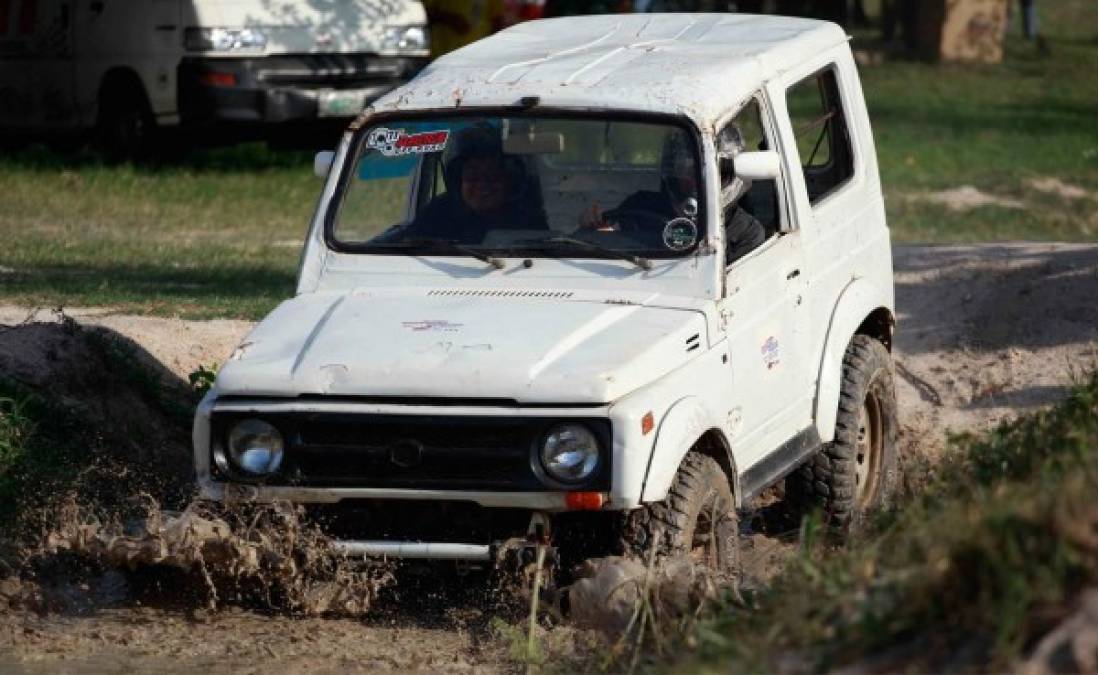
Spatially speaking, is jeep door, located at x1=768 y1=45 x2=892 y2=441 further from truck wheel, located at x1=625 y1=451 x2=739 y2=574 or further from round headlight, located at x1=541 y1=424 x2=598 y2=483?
round headlight, located at x1=541 y1=424 x2=598 y2=483

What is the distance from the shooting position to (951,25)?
24.4 meters

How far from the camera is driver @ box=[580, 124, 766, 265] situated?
679 centimetres

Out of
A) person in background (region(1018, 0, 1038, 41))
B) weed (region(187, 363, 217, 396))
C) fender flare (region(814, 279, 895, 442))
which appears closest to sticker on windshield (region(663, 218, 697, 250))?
fender flare (region(814, 279, 895, 442))

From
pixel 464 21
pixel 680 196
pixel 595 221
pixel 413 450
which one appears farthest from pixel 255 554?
pixel 464 21

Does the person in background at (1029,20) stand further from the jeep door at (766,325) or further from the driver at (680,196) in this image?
the driver at (680,196)

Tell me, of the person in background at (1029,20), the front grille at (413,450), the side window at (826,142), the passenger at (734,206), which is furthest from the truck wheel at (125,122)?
the person in background at (1029,20)

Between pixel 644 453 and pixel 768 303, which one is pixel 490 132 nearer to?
pixel 768 303

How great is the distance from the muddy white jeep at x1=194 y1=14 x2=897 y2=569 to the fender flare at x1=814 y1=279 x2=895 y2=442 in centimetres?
1

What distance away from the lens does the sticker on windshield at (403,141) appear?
7.04 m

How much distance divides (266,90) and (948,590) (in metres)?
12.4

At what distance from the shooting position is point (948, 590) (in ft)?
14.0

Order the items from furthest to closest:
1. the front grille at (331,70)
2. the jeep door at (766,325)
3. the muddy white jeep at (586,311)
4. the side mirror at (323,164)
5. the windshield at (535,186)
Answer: the front grille at (331,70) < the side mirror at (323,164) < the windshield at (535,186) < the jeep door at (766,325) < the muddy white jeep at (586,311)

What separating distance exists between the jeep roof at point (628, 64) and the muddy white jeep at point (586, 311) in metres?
0.02

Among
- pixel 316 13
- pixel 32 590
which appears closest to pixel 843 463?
pixel 32 590
